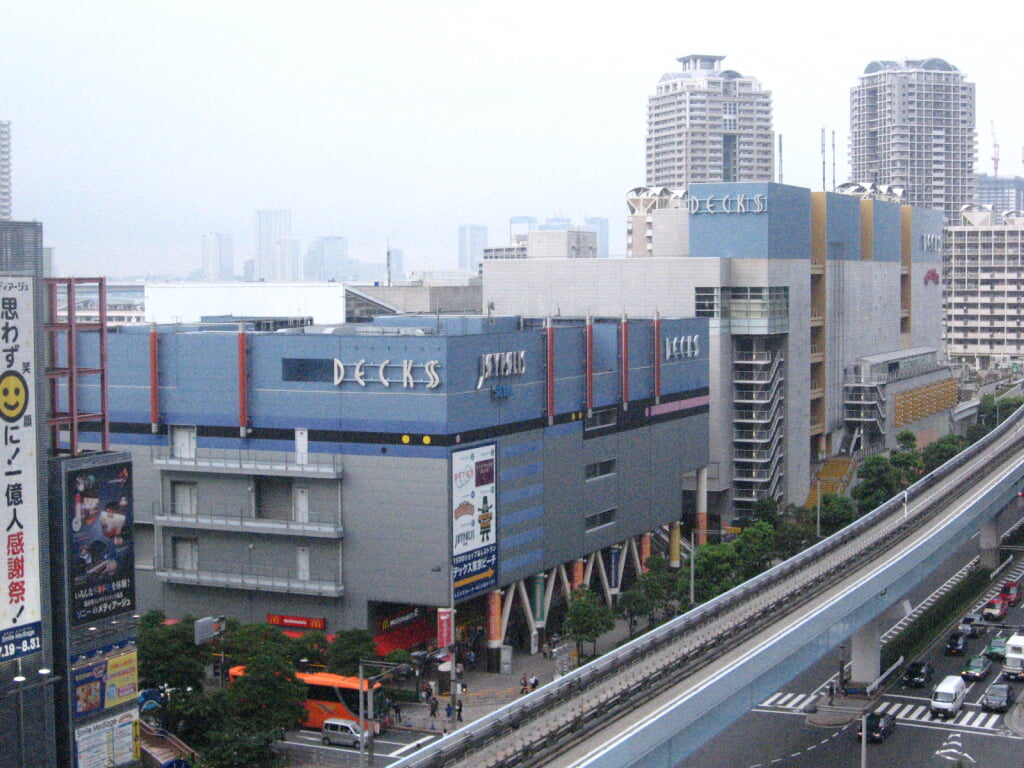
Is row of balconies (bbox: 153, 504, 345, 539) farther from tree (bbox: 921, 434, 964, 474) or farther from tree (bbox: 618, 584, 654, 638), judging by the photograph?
tree (bbox: 921, 434, 964, 474)

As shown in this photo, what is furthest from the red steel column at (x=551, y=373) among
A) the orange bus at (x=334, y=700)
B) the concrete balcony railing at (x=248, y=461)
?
the orange bus at (x=334, y=700)

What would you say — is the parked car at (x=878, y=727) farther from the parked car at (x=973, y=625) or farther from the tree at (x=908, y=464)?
the tree at (x=908, y=464)

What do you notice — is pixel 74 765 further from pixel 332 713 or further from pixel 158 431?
pixel 158 431

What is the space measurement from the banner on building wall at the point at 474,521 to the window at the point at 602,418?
10.7 metres

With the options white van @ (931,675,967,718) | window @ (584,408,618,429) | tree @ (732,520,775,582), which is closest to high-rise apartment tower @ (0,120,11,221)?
window @ (584,408,618,429)

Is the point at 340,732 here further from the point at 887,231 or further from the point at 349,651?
the point at 887,231

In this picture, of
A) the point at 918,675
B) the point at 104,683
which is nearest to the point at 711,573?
the point at 918,675

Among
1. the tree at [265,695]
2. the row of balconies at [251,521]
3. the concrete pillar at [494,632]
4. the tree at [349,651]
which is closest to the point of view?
the tree at [265,695]

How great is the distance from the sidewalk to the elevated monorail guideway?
32.3 ft

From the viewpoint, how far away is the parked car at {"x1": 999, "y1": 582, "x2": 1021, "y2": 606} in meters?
79.8

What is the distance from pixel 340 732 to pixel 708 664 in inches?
620

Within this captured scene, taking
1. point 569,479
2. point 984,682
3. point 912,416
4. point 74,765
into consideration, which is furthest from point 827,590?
point 912,416

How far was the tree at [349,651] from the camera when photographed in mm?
56969

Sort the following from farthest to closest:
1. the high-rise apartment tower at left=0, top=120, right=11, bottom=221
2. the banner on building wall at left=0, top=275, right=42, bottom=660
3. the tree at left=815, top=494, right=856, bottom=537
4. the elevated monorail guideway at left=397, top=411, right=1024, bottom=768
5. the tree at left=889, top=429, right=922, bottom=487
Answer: the high-rise apartment tower at left=0, top=120, right=11, bottom=221, the tree at left=889, top=429, right=922, bottom=487, the tree at left=815, top=494, right=856, bottom=537, the banner on building wall at left=0, top=275, right=42, bottom=660, the elevated monorail guideway at left=397, top=411, right=1024, bottom=768
